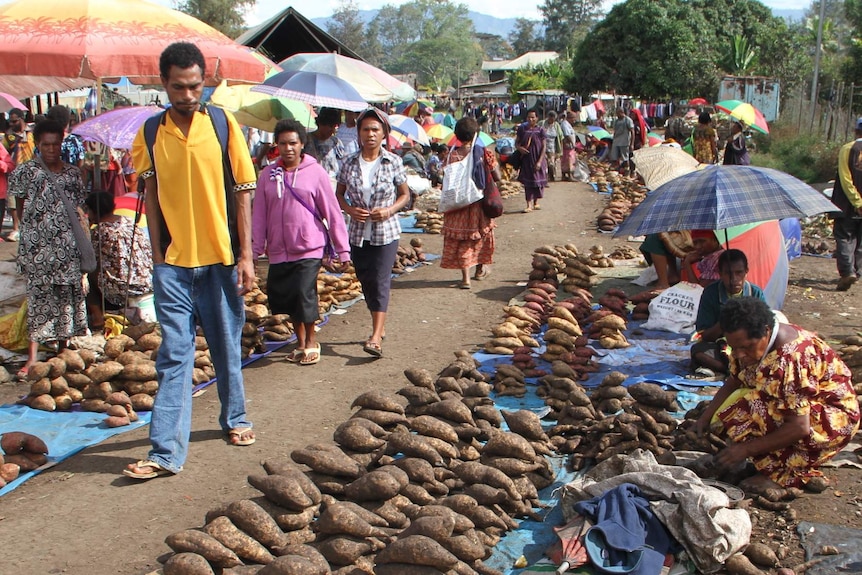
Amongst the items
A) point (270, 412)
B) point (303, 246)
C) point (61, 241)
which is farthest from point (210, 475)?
point (61, 241)

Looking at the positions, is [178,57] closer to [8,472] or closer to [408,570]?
[8,472]

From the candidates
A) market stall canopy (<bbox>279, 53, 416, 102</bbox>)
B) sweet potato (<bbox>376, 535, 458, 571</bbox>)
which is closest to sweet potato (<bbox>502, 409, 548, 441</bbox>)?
sweet potato (<bbox>376, 535, 458, 571</bbox>)

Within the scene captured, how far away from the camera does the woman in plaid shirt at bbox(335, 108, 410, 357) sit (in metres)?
6.29

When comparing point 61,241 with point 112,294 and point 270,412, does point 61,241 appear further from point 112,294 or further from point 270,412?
point 270,412

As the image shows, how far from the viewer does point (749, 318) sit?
3852mm

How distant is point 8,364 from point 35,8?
277 centimetres

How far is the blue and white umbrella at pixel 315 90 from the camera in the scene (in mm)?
8484

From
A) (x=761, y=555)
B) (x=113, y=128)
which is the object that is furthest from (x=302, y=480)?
(x=113, y=128)

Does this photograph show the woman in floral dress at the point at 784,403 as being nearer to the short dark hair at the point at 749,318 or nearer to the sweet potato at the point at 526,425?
the short dark hair at the point at 749,318

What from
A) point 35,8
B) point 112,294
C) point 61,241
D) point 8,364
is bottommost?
point 8,364

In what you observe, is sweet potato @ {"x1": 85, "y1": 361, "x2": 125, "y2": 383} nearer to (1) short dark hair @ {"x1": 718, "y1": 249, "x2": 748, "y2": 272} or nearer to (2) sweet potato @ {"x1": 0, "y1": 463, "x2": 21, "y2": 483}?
(2) sweet potato @ {"x1": 0, "y1": 463, "x2": 21, "y2": 483}

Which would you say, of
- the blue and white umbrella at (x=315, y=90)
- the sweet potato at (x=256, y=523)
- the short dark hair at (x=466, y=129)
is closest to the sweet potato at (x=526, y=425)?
the sweet potato at (x=256, y=523)

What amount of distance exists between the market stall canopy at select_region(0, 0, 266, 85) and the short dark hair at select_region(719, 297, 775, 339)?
407 cm

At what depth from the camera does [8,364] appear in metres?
6.25
